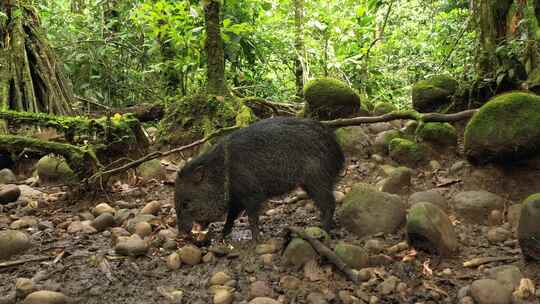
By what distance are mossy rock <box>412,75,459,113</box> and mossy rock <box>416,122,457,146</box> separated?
0.46m

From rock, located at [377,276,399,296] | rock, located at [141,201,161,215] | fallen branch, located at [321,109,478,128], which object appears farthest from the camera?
fallen branch, located at [321,109,478,128]

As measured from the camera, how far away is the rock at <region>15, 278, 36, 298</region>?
284 cm

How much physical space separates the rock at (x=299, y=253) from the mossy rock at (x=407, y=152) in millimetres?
2102

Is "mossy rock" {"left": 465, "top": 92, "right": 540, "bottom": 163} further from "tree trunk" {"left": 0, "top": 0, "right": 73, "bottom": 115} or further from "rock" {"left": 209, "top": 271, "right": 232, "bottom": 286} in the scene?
"tree trunk" {"left": 0, "top": 0, "right": 73, "bottom": 115}

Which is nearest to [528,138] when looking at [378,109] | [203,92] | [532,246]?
[532,246]

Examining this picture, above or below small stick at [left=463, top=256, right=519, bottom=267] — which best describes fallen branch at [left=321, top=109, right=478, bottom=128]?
above

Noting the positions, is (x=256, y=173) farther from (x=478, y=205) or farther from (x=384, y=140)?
(x=384, y=140)

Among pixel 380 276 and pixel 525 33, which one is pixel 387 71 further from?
pixel 380 276

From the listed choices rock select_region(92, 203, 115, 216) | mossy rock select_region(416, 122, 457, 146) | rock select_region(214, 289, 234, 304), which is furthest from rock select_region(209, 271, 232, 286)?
mossy rock select_region(416, 122, 457, 146)

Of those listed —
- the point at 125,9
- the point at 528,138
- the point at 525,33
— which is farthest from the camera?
the point at 125,9

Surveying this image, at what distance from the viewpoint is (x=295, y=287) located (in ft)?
9.60

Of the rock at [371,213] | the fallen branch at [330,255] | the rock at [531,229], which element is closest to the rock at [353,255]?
the fallen branch at [330,255]

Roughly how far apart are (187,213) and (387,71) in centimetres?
728

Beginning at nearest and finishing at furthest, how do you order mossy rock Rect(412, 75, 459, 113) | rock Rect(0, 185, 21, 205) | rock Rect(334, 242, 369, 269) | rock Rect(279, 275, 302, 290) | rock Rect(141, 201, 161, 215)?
rock Rect(279, 275, 302, 290) < rock Rect(334, 242, 369, 269) < rock Rect(141, 201, 161, 215) < rock Rect(0, 185, 21, 205) < mossy rock Rect(412, 75, 459, 113)
